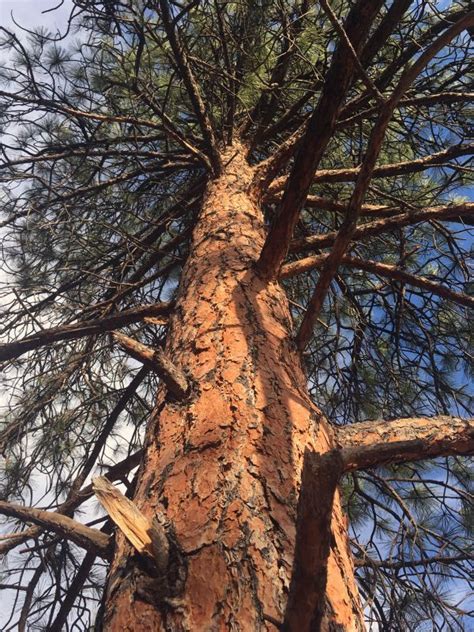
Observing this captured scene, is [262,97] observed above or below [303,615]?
above

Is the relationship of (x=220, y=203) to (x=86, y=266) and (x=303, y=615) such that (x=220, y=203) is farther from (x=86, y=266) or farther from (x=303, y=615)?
(x=303, y=615)

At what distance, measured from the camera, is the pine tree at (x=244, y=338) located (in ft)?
3.49

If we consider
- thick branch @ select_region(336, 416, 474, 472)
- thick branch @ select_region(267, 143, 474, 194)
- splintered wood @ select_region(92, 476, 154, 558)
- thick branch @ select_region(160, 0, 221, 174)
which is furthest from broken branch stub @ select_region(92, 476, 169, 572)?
thick branch @ select_region(267, 143, 474, 194)

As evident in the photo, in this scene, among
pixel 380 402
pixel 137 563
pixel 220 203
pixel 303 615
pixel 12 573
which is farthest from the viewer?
pixel 380 402

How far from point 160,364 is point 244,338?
0.35m

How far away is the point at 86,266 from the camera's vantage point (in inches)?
147

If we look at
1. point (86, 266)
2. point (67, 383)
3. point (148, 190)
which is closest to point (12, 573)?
point (67, 383)

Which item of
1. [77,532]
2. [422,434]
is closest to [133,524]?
[77,532]

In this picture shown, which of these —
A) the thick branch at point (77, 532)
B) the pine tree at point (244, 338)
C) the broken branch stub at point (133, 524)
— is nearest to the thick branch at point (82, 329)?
the pine tree at point (244, 338)

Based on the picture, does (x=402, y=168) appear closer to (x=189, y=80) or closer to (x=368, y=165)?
(x=189, y=80)

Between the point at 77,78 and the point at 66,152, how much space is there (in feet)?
1.51

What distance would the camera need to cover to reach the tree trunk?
101 centimetres

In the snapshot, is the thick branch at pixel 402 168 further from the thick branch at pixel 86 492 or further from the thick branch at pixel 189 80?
the thick branch at pixel 86 492

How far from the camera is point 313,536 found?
758 millimetres
